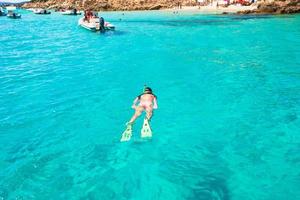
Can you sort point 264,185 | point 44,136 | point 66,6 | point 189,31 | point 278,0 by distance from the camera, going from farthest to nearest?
point 66,6 < point 278,0 < point 189,31 < point 44,136 < point 264,185

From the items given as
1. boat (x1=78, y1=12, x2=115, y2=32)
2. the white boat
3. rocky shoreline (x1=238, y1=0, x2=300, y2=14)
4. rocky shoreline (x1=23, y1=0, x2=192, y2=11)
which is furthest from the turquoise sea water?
rocky shoreline (x1=23, y1=0, x2=192, y2=11)

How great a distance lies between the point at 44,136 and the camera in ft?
51.4

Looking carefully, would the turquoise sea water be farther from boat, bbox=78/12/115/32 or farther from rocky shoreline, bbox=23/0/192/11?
rocky shoreline, bbox=23/0/192/11

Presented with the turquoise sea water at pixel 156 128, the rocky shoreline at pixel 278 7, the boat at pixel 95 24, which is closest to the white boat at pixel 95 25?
the boat at pixel 95 24

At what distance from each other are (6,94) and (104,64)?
1068cm

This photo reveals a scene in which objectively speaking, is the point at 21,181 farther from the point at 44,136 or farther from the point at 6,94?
the point at 6,94

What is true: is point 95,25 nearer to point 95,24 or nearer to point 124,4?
point 95,24

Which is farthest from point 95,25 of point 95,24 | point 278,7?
point 278,7

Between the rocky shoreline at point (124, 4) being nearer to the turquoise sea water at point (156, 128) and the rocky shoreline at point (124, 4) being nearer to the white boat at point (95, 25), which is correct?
the white boat at point (95, 25)

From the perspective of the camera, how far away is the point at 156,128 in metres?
16.3

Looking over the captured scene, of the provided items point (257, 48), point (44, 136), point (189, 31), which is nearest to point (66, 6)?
point (189, 31)

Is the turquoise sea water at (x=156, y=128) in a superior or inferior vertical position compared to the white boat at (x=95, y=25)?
inferior

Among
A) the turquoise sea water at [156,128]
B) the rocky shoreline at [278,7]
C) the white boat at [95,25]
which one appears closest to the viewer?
the turquoise sea water at [156,128]

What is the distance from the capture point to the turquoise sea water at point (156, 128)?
1177cm
